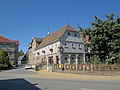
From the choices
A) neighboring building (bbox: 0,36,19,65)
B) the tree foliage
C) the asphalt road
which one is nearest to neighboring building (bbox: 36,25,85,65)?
the tree foliage

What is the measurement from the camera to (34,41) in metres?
77.4

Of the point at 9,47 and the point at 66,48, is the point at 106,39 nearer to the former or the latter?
the point at 66,48

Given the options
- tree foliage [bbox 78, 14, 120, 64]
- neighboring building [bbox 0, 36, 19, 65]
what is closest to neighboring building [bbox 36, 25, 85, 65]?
tree foliage [bbox 78, 14, 120, 64]

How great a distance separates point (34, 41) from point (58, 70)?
119 ft

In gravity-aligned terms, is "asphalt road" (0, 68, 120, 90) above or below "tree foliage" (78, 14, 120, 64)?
below

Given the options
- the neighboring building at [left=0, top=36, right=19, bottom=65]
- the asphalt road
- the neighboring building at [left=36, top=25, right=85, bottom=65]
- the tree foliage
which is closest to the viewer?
the asphalt road

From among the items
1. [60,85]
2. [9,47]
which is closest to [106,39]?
[60,85]

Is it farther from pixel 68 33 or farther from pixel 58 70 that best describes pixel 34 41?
pixel 58 70

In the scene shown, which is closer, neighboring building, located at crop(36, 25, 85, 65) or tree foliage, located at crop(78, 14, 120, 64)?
tree foliage, located at crop(78, 14, 120, 64)

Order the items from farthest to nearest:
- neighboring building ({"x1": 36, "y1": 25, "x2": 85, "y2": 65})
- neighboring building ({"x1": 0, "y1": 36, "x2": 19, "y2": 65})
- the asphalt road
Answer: neighboring building ({"x1": 0, "y1": 36, "x2": 19, "y2": 65}), neighboring building ({"x1": 36, "y1": 25, "x2": 85, "y2": 65}), the asphalt road

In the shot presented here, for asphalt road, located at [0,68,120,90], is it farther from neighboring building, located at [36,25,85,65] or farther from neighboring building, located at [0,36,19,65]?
neighboring building, located at [0,36,19,65]

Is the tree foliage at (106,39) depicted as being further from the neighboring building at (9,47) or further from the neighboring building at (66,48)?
the neighboring building at (9,47)

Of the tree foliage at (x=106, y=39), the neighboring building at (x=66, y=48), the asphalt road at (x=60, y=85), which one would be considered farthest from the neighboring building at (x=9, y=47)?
the asphalt road at (x=60, y=85)

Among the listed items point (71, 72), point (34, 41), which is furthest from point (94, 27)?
point (34, 41)
